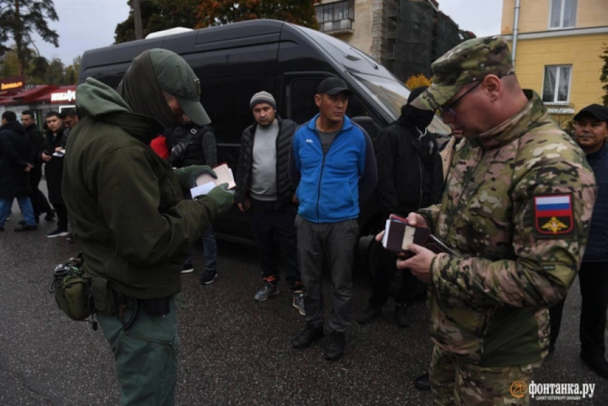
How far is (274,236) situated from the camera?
433 centimetres

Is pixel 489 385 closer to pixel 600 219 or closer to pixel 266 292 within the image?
pixel 600 219

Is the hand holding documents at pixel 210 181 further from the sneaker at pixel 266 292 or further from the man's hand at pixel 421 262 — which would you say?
the sneaker at pixel 266 292

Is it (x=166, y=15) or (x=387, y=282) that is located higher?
(x=166, y=15)

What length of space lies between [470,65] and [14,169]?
25.0 ft

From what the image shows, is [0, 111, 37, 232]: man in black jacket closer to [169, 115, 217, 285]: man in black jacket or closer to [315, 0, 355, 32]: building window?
[169, 115, 217, 285]: man in black jacket

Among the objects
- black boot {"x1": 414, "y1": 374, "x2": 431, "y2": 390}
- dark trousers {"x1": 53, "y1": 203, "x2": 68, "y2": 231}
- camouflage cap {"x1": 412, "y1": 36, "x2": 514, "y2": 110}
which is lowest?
black boot {"x1": 414, "y1": 374, "x2": 431, "y2": 390}

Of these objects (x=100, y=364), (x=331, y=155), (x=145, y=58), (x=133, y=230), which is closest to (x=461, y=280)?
(x=133, y=230)

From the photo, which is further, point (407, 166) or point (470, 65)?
point (407, 166)

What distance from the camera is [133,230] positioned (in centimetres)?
152

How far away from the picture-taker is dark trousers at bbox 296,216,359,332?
3207mm

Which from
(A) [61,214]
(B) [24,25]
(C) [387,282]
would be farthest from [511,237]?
(B) [24,25]

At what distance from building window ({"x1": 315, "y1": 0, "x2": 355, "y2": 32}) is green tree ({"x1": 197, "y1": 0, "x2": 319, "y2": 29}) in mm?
15292

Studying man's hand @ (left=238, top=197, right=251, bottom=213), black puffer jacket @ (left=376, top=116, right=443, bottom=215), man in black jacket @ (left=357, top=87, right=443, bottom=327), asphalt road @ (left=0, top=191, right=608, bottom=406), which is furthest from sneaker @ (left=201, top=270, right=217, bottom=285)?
black puffer jacket @ (left=376, top=116, right=443, bottom=215)

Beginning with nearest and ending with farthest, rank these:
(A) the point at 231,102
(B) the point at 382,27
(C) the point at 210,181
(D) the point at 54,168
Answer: (C) the point at 210,181 < (A) the point at 231,102 < (D) the point at 54,168 < (B) the point at 382,27
